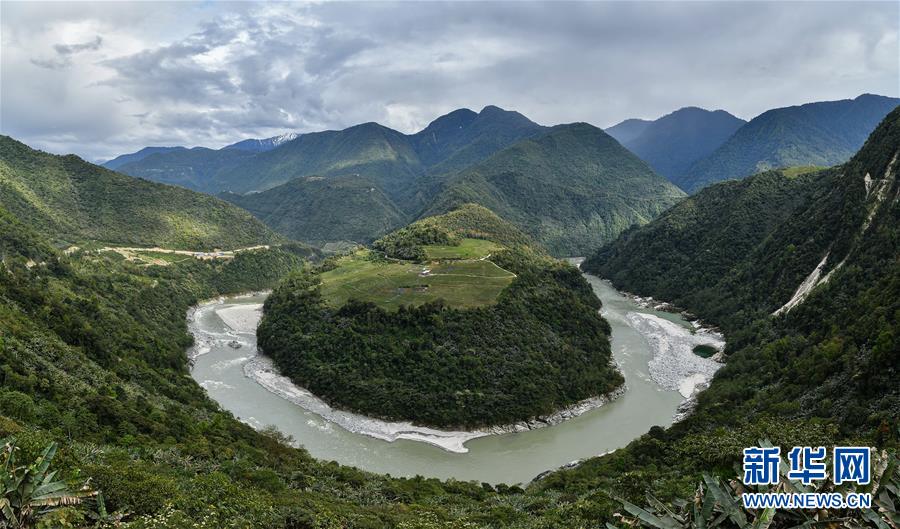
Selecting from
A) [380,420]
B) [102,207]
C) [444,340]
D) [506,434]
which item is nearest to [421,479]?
[506,434]

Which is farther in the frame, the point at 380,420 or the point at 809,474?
the point at 380,420

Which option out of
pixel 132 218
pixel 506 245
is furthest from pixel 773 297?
pixel 132 218

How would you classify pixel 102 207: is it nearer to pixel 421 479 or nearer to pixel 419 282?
pixel 419 282

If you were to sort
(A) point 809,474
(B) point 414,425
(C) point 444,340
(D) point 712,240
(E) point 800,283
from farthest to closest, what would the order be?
(D) point 712,240, (E) point 800,283, (C) point 444,340, (B) point 414,425, (A) point 809,474

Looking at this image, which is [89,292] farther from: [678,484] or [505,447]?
[678,484]

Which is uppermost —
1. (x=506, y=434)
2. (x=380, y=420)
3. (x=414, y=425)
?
(x=380, y=420)

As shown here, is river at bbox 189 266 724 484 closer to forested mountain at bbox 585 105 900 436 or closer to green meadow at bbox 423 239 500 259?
forested mountain at bbox 585 105 900 436

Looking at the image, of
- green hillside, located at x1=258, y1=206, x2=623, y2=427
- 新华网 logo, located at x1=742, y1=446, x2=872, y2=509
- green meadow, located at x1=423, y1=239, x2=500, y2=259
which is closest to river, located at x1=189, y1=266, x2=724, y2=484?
green hillside, located at x1=258, y1=206, x2=623, y2=427
